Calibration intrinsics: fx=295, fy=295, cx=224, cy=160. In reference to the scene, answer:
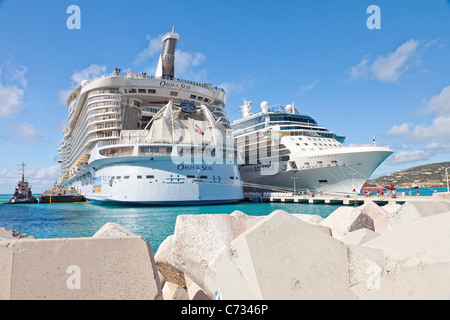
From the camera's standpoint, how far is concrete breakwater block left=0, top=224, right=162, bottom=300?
8.77 ft

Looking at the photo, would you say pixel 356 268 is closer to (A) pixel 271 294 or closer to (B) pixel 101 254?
(A) pixel 271 294

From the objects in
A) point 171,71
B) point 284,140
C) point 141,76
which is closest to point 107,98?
point 141,76

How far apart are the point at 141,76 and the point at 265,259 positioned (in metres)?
41.3

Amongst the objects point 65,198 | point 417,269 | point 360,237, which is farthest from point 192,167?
point 65,198

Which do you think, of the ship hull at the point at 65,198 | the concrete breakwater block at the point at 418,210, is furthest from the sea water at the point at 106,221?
the ship hull at the point at 65,198

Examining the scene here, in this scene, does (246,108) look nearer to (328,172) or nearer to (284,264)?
(328,172)

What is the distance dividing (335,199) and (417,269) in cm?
3492

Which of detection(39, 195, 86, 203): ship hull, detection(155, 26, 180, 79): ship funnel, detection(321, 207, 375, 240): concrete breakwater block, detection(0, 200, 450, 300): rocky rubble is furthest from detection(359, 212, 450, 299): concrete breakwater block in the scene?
detection(39, 195, 86, 203): ship hull

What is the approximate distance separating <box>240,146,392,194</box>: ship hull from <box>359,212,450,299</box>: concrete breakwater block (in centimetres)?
3414

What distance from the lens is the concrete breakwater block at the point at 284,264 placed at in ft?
8.29

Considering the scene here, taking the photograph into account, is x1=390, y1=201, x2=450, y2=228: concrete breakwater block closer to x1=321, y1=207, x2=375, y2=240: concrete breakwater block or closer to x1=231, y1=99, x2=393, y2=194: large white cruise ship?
x1=321, y1=207, x2=375, y2=240: concrete breakwater block

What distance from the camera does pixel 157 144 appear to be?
29.4 metres

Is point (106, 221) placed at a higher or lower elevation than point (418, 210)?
lower

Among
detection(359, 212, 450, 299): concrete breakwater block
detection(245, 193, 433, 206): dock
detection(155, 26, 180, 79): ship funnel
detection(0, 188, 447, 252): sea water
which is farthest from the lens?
detection(155, 26, 180, 79): ship funnel
